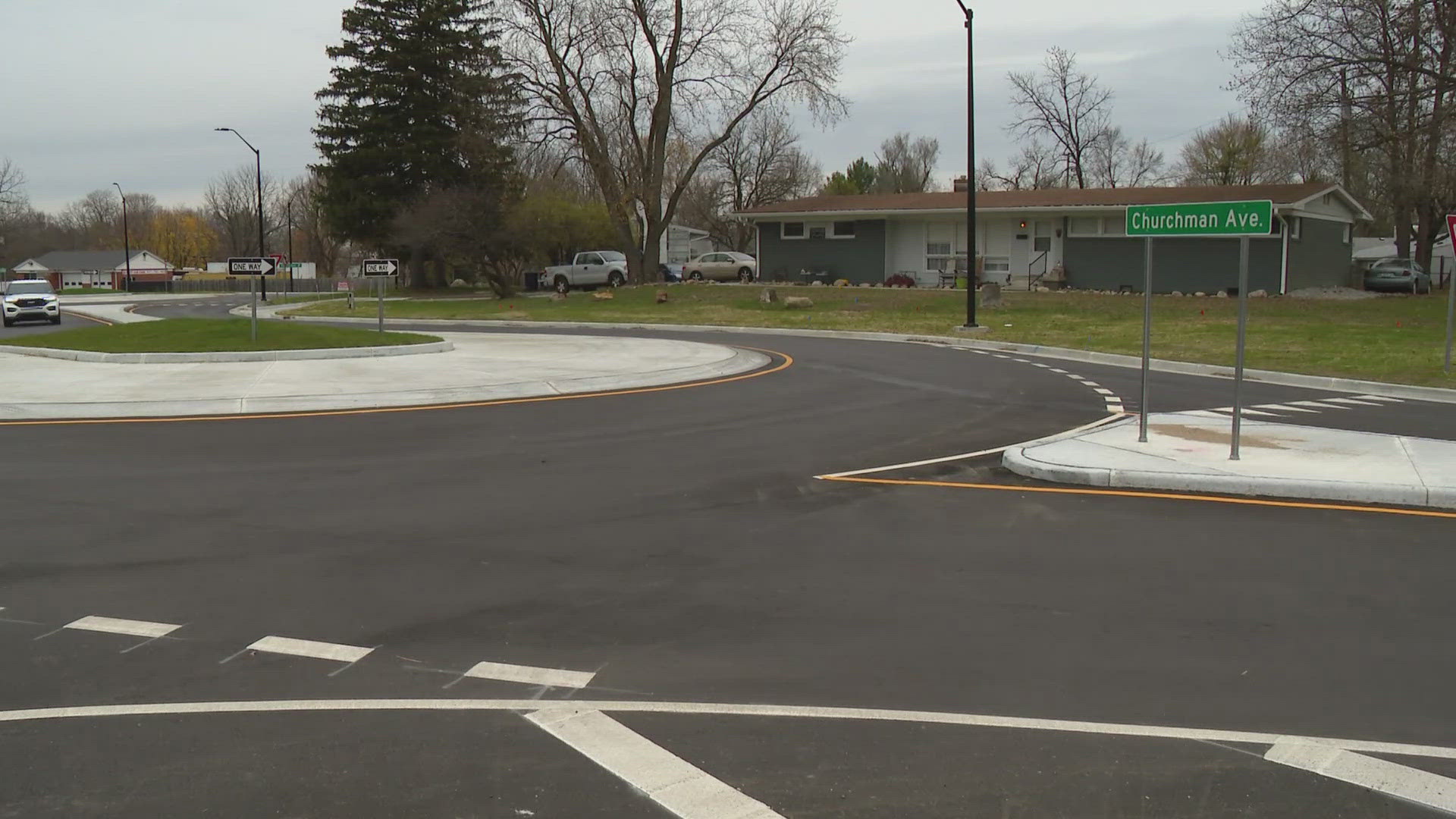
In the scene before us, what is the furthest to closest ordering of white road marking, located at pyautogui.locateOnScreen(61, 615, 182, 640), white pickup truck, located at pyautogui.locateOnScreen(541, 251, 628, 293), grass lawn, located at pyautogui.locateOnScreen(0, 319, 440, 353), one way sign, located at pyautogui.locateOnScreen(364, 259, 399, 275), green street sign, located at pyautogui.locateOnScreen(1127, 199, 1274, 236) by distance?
white pickup truck, located at pyautogui.locateOnScreen(541, 251, 628, 293), one way sign, located at pyautogui.locateOnScreen(364, 259, 399, 275), grass lawn, located at pyautogui.locateOnScreen(0, 319, 440, 353), green street sign, located at pyautogui.locateOnScreen(1127, 199, 1274, 236), white road marking, located at pyautogui.locateOnScreen(61, 615, 182, 640)

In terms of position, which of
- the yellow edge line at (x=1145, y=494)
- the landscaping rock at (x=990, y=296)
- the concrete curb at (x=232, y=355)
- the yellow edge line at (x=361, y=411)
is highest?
the landscaping rock at (x=990, y=296)

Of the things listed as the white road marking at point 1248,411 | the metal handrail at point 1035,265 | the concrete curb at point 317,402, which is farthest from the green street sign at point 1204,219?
the metal handrail at point 1035,265

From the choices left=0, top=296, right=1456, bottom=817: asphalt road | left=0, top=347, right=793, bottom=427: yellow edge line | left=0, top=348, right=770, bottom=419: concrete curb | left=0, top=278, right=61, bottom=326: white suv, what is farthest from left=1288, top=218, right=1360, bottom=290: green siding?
left=0, top=278, right=61, bottom=326: white suv

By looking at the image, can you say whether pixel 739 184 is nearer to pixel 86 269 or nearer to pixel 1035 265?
pixel 1035 265

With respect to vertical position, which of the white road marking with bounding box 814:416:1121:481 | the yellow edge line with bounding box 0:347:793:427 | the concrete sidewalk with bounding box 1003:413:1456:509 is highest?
the yellow edge line with bounding box 0:347:793:427

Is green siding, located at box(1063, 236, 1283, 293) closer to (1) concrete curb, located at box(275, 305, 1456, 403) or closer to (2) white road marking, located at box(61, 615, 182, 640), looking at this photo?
(1) concrete curb, located at box(275, 305, 1456, 403)

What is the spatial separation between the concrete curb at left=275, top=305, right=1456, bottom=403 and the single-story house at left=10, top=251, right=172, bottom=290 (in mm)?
97858

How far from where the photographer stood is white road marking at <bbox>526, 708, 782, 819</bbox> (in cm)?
394

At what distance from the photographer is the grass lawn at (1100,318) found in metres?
21.8

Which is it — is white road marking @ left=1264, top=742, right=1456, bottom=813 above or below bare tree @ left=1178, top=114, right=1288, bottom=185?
below

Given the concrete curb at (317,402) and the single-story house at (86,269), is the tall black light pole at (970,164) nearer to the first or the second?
the concrete curb at (317,402)

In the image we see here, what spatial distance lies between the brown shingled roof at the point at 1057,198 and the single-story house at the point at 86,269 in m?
98.5

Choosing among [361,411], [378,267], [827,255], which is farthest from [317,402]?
[827,255]

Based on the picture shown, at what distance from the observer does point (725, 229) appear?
8438 cm
